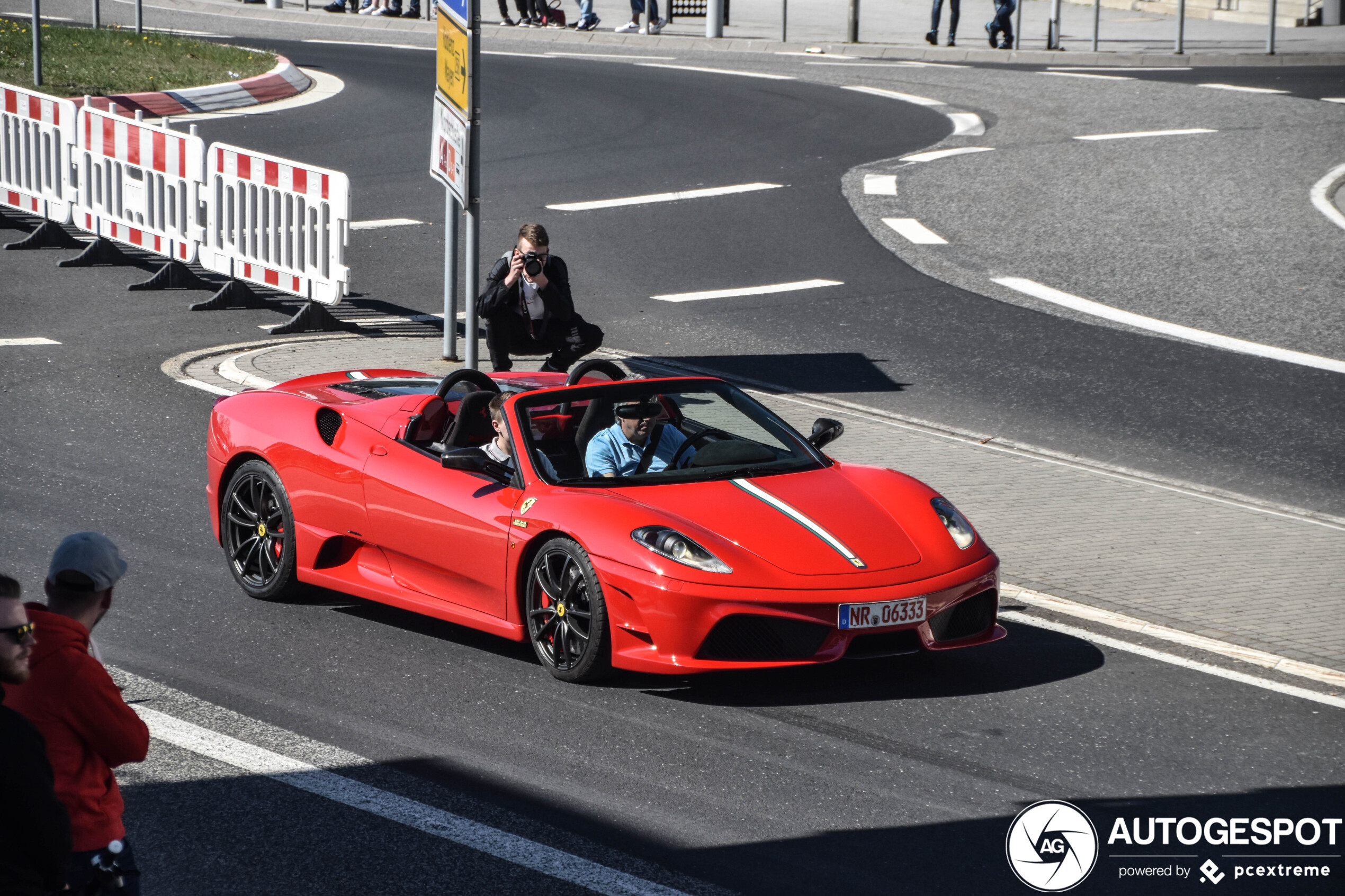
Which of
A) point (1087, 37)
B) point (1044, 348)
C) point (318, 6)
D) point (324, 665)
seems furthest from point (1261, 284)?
point (318, 6)

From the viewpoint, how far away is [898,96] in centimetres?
2859

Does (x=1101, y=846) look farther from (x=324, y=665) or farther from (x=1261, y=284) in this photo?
(x=1261, y=284)

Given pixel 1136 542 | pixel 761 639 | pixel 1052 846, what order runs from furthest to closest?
1. pixel 1136 542
2. pixel 761 639
3. pixel 1052 846

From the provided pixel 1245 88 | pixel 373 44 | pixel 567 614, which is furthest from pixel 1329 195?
pixel 373 44

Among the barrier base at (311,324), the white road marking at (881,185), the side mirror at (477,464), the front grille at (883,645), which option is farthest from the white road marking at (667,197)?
the front grille at (883,645)

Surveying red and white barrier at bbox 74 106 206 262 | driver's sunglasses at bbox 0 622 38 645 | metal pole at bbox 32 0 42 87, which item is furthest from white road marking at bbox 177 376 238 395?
metal pole at bbox 32 0 42 87

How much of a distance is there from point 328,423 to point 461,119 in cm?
366

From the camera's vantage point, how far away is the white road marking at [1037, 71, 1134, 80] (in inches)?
1184

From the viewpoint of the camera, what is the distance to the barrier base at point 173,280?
1577 cm

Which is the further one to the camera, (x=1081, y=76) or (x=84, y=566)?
(x=1081, y=76)

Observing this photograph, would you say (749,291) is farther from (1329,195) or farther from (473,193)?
(1329,195)

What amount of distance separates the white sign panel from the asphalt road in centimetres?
229

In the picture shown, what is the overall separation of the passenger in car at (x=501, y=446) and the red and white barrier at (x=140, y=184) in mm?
8158

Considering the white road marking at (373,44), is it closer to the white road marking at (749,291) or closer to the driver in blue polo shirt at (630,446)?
the white road marking at (749,291)
